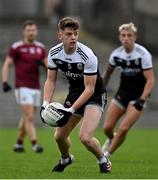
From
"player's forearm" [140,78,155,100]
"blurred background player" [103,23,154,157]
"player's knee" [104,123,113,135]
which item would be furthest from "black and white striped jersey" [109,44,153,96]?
"player's knee" [104,123,113,135]

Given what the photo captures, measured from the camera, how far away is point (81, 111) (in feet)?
49.1

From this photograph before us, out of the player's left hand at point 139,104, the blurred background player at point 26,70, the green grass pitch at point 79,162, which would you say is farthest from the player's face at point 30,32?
the player's left hand at point 139,104

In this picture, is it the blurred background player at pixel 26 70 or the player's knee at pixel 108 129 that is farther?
the blurred background player at pixel 26 70

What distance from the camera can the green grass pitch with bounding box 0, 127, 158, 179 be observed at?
14.6 meters

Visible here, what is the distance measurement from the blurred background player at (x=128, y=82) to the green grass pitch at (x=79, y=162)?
1.95 feet

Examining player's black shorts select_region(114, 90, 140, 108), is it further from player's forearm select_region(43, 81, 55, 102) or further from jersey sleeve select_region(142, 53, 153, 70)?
player's forearm select_region(43, 81, 55, 102)

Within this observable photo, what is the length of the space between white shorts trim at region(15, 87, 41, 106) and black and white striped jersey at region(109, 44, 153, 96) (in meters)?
2.84

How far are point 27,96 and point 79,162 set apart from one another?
11.7ft

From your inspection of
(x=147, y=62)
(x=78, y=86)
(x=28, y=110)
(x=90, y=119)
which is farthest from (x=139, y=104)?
(x=28, y=110)

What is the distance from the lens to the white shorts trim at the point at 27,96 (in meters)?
20.4

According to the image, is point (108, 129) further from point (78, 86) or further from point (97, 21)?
point (97, 21)

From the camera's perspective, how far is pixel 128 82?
18.0 meters

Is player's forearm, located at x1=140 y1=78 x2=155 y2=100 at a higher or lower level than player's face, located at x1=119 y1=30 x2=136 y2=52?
lower

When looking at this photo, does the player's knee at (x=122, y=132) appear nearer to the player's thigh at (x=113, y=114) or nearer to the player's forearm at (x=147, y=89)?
the player's thigh at (x=113, y=114)
